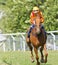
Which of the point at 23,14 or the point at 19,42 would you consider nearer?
the point at 19,42

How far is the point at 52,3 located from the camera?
3344cm

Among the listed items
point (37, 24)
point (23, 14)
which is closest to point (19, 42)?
point (23, 14)

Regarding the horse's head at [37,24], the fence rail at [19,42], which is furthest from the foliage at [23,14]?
the horse's head at [37,24]

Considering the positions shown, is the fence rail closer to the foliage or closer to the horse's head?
the foliage

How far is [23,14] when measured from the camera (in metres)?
34.8

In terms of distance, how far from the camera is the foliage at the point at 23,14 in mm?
33031

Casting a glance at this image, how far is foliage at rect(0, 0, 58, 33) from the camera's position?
3303cm

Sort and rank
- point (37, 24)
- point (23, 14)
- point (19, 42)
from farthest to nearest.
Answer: point (23, 14)
point (19, 42)
point (37, 24)

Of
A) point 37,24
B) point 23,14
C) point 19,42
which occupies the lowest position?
point 19,42

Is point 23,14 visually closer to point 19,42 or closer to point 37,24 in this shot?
point 19,42

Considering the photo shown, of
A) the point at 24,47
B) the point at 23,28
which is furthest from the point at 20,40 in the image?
the point at 23,28

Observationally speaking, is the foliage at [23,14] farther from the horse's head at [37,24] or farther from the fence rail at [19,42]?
the horse's head at [37,24]

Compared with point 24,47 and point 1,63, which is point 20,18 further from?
point 1,63

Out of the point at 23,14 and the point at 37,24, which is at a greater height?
the point at 37,24
